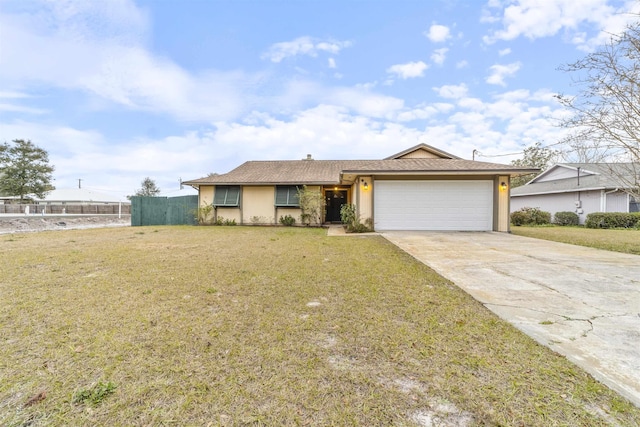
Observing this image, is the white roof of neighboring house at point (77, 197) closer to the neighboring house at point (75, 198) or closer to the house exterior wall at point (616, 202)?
the neighboring house at point (75, 198)

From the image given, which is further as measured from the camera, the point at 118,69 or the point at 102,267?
the point at 118,69

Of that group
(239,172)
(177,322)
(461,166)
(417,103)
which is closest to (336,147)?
(417,103)

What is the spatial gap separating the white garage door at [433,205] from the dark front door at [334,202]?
4.58 meters

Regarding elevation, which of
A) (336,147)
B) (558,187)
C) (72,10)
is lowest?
(558,187)

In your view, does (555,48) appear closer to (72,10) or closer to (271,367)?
(271,367)

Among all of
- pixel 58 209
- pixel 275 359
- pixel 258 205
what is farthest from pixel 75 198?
pixel 275 359

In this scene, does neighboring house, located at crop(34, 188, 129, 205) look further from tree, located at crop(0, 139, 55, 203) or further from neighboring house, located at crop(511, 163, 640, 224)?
neighboring house, located at crop(511, 163, 640, 224)

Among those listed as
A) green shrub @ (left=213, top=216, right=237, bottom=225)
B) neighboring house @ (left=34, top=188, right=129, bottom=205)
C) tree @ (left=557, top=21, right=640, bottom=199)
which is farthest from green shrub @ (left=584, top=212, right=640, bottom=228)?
neighboring house @ (left=34, top=188, right=129, bottom=205)

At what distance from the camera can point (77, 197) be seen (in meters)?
34.4

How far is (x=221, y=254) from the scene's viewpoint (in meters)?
5.89

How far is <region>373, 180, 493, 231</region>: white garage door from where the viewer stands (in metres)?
10.2

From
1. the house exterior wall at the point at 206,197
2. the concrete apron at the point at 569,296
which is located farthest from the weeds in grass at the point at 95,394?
the house exterior wall at the point at 206,197

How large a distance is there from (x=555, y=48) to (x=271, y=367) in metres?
14.0

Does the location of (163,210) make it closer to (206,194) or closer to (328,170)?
(206,194)
